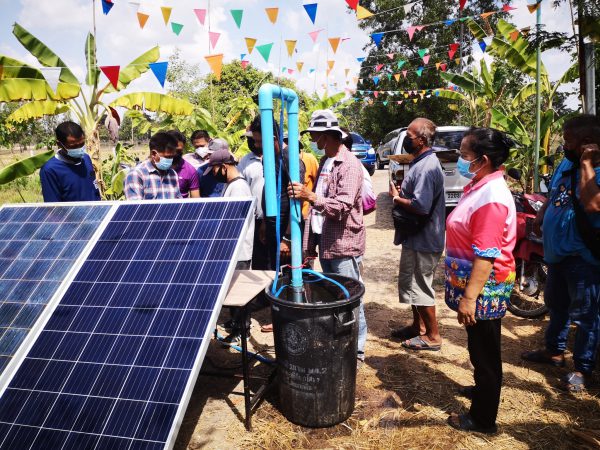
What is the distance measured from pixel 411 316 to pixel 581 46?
346cm

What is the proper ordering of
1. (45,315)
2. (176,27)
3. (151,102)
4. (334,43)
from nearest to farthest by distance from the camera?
(45,315), (176,27), (151,102), (334,43)

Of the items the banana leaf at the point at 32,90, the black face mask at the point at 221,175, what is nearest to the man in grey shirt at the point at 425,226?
the black face mask at the point at 221,175

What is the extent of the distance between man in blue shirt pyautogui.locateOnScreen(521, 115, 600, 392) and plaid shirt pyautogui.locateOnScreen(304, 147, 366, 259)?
1.68m

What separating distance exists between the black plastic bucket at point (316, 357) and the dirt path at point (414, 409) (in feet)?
0.60

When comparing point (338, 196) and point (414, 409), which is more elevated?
point (338, 196)

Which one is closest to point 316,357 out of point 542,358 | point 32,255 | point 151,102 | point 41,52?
point 32,255

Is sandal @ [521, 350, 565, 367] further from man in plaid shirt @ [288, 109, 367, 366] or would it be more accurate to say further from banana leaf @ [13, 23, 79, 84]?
banana leaf @ [13, 23, 79, 84]

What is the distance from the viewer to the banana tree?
680cm

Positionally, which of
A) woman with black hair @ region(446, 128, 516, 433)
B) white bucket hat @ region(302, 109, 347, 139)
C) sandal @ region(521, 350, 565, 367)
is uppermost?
white bucket hat @ region(302, 109, 347, 139)

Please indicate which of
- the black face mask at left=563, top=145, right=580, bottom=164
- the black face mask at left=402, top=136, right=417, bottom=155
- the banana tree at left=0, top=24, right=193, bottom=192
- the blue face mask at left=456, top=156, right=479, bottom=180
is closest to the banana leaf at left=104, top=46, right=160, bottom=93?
the banana tree at left=0, top=24, right=193, bottom=192

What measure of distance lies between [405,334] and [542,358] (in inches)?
52.0

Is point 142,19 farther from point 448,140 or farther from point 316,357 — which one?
point 448,140

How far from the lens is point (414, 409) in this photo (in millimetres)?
3426

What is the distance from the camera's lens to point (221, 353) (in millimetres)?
4512
